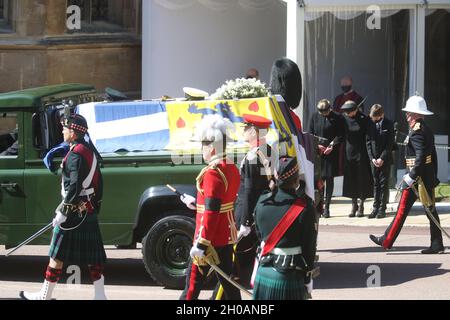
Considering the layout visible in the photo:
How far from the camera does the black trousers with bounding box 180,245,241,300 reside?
862 cm

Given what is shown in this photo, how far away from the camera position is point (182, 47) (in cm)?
2139

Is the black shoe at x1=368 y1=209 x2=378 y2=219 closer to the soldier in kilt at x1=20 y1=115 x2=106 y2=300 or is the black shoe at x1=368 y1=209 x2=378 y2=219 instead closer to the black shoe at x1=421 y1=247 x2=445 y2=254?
the black shoe at x1=421 y1=247 x2=445 y2=254

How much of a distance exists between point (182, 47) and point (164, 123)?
1027 centimetres

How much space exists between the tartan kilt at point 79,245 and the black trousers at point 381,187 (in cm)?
730

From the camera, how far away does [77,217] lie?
32.3 ft

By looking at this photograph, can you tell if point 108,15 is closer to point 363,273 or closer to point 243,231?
point 363,273

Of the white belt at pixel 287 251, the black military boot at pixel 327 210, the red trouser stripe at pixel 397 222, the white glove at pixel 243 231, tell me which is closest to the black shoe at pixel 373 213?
the black military boot at pixel 327 210

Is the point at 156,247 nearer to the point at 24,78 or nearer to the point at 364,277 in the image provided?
the point at 364,277

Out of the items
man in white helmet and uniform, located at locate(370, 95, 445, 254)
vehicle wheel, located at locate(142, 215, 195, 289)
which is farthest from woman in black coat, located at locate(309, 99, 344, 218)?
vehicle wheel, located at locate(142, 215, 195, 289)

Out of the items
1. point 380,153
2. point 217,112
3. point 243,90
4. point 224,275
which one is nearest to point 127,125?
point 217,112

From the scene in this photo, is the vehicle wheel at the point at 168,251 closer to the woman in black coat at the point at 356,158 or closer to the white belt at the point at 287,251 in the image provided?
the white belt at the point at 287,251

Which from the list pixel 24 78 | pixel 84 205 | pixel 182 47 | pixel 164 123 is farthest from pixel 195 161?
pixel 24 78

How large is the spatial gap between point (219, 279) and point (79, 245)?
1.72m

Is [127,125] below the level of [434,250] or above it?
above
